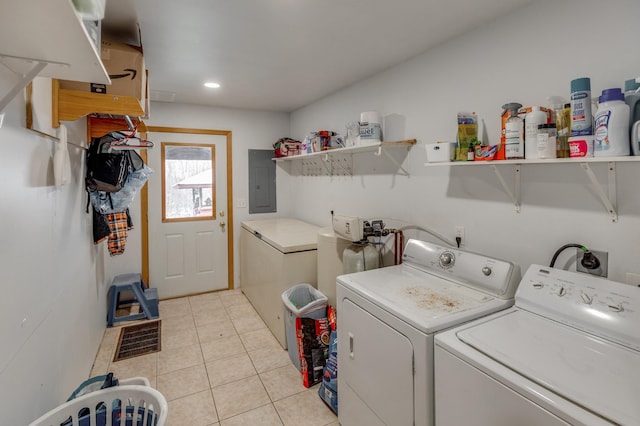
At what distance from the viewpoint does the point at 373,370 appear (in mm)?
1609

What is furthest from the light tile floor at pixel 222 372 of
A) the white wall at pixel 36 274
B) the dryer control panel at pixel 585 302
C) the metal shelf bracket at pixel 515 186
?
the metal shelf bracket at pixel 515 186

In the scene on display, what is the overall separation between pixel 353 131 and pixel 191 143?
2285 millimetres

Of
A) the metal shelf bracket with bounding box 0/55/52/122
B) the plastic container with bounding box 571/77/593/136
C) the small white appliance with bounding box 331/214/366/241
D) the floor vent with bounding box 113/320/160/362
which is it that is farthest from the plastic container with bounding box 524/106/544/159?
the floor vent with bounding box 113/320/160/362

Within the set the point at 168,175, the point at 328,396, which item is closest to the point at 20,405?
the point at 328,396

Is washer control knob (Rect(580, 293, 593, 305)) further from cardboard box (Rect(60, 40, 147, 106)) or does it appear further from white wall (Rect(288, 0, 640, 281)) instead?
cardboard box (Rect(60, 40, 147, 106))

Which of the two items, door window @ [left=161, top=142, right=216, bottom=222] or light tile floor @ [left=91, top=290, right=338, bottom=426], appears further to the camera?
door window @ [left=161, top=142, right=216, bottom=222]

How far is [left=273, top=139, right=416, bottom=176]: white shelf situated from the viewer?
2352mm

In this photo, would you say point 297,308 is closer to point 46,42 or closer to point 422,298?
point 422,298

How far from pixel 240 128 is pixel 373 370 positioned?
11.3ft

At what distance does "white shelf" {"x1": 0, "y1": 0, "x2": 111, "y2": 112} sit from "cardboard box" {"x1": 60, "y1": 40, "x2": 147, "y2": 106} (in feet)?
2.27

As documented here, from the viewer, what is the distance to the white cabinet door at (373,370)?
1.42 metres

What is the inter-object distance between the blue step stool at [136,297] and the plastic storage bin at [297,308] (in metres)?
1.63

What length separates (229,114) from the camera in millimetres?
4125

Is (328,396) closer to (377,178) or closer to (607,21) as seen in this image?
(377,178)
